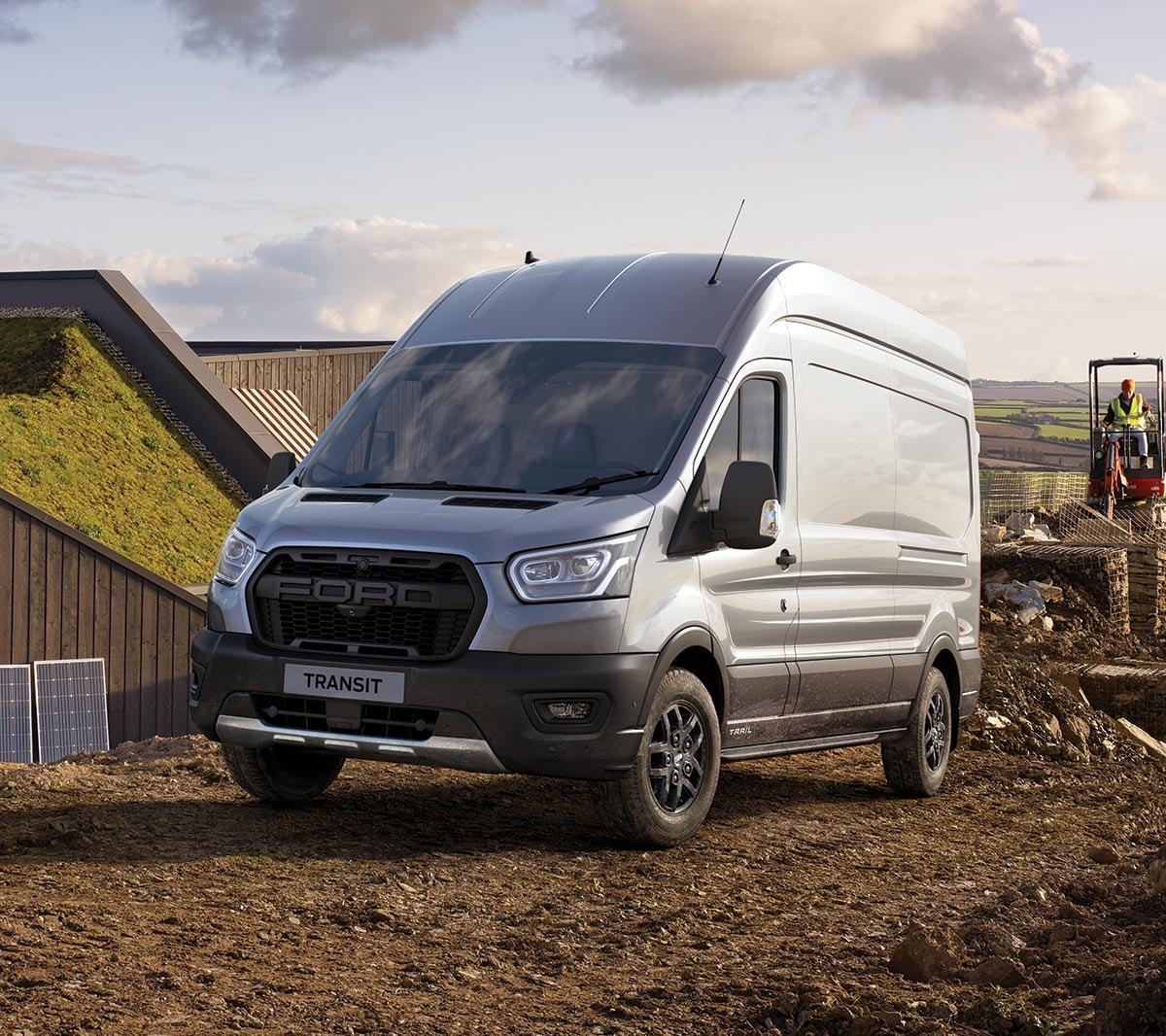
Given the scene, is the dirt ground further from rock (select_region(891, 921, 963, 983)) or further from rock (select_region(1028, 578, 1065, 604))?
rock (select_region(1028, 578, 1065, 604))

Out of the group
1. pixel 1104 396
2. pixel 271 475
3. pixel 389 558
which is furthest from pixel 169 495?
pixel 1104 396

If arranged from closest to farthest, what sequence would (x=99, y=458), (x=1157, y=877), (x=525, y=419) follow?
1. (x=1157, y=877)
2. (x=525, y=419)
3. (x=99, y=458)

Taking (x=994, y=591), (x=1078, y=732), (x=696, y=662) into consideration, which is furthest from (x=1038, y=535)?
(x=696, y=662)

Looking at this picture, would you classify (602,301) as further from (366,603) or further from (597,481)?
(366,603)

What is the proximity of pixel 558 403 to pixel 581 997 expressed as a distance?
126 inches

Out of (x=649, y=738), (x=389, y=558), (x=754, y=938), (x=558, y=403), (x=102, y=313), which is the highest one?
(x=102, y=313)

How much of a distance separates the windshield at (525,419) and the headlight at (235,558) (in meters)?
0.54

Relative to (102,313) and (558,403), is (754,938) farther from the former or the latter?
(102,313)

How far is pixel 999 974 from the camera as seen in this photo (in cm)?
521

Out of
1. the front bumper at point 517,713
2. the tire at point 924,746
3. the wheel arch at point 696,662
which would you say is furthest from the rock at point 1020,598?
the front bumper at point 517,713

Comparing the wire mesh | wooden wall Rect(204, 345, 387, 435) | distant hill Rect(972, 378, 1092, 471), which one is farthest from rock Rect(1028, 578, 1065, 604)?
distant hill Rect(972, 378, 1092, 471)

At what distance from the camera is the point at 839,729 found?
875cm

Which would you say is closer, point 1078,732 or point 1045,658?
point 1078,732

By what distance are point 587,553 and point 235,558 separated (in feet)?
5.63
